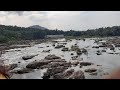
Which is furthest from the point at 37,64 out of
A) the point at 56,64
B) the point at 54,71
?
the point at 54,71

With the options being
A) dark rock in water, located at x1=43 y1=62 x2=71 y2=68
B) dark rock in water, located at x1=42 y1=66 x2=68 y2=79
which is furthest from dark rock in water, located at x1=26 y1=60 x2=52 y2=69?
dark rock in water, located at x1=42 y1=66 x2=68 y2=79

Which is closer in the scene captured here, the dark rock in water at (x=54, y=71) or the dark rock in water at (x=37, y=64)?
the dark rock in water at (x=54, y=71)

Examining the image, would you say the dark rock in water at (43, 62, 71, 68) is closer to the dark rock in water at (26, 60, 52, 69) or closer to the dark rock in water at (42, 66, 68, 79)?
the dark rock in water at (26, 60, 52, 69)

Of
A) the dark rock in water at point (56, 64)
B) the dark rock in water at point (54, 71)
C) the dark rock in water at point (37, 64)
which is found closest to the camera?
the dark rock in water at point (54, 71)

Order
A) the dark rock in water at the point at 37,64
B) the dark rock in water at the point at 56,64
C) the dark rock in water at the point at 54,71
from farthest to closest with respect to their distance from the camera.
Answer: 1. the dark rock in water at the point at 37,64
2. the dark rock in water at the point at 56,64
3. the dark rock in water at the point at 54,71

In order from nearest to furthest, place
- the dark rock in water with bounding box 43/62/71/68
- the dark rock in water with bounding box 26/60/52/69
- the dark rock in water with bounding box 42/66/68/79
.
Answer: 1. the dark rock in water with bounding box 42/66/68/79
2. the dark rock in water with bounding box 43/62/71/68
3. the dark rock in water with bounding box 26/60/52/69

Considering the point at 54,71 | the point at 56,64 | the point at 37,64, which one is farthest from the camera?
the point at 37,64

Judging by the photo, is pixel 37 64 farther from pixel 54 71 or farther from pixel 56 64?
pixel 54 71

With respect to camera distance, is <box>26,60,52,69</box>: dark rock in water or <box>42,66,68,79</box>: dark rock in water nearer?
<box>42,66,68,79</box>: dark rock in water

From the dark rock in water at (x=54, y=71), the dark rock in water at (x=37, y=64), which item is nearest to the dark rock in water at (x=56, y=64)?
→ the dark rock in water at (x=37, y=64)

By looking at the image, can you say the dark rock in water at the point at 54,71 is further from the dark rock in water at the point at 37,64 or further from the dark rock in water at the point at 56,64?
the dark rock in water at the point at 37,64

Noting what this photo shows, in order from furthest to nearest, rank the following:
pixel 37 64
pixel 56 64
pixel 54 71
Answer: pixel 37 64 → pixel 56 64 → pixel 54 71
